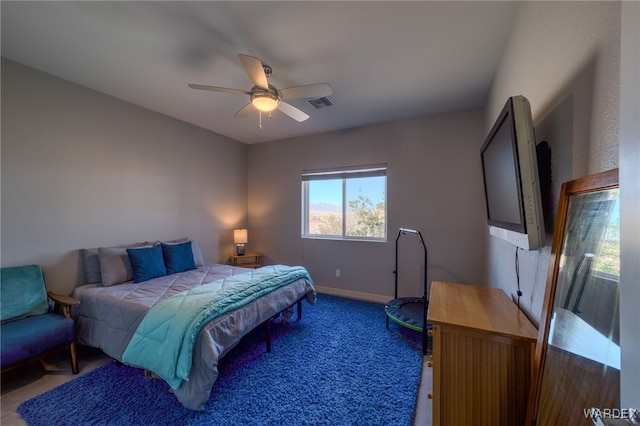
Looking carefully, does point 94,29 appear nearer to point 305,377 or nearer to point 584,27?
point 584,27

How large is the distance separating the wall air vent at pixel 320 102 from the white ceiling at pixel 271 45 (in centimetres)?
10

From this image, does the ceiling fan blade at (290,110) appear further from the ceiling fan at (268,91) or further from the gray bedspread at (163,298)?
the gray bedspread at (163,298)

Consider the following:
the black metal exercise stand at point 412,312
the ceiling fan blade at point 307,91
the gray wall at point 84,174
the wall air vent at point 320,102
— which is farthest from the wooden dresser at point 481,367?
the gray wall at point 84,174

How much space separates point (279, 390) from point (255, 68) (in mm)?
2364

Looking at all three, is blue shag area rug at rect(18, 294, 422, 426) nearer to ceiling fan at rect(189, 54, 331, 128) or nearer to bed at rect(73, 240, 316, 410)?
bed at rect(73, 240, 316, 410)

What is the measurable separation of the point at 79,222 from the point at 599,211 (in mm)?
3846

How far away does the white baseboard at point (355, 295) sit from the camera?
11.8 ft

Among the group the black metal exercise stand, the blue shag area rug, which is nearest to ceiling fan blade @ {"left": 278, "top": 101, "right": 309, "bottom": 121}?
the black metal exercise stand

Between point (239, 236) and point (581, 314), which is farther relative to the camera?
point (239, 236)

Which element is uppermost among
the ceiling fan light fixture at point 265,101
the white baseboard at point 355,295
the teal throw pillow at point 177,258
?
the ceiling fan light fixture at point 265,101

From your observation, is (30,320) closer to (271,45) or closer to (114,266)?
(114,266)

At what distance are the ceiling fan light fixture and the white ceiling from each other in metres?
0.34

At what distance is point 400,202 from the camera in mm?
3480

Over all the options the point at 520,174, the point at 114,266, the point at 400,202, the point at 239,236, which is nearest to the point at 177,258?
the point at 114,266
